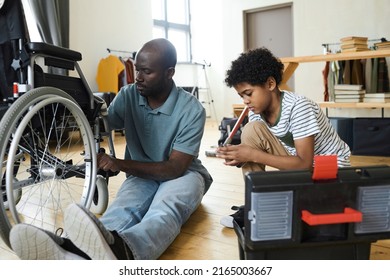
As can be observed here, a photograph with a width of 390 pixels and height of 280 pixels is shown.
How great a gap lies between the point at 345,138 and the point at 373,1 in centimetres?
246

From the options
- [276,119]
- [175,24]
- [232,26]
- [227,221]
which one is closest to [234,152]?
[276,119]

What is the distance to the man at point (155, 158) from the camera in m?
1.06

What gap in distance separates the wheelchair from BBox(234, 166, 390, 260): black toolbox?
57 cm

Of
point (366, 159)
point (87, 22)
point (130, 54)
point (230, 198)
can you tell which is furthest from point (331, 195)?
point (130, 54)

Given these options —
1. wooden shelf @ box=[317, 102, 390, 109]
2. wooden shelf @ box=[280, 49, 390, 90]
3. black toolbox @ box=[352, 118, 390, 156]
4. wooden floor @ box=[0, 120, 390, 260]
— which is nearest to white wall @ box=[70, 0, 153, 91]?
wooden shelf @ box=[280, 49, 390, 90]

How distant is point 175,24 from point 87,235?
5.74 m

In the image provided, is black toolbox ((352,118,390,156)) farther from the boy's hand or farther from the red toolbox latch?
the red toolbox latch

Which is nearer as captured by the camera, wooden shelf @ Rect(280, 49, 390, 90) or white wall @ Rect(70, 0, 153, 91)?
wooden shelf @ Rect(280, 49, 390, 90)

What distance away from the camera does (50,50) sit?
45.0 inches

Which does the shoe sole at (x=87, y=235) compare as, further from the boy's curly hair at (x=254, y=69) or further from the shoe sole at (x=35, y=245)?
the boy's curly hair at (x=254, y=69)

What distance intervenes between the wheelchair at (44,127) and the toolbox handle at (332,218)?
2.15 ft

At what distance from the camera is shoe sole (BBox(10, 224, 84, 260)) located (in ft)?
2.51
